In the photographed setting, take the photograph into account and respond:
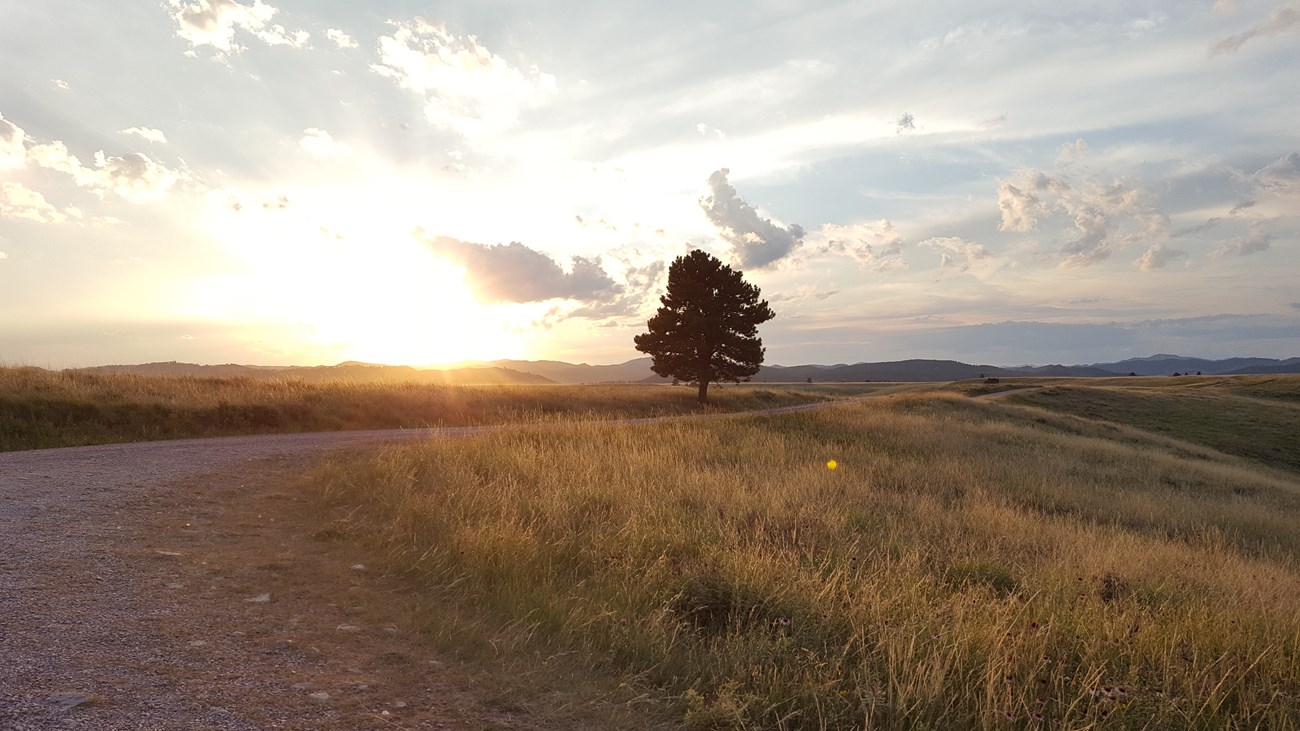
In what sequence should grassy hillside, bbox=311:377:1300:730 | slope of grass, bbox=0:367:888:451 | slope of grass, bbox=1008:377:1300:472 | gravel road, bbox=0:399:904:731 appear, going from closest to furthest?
gravel road, bbox=0:399:904:731 → grassy hillside, bbox=311:377:1300:730 → slope of grass, bbox=0:367:888:451 → slope of grass, bbox=1008:377:1300:472

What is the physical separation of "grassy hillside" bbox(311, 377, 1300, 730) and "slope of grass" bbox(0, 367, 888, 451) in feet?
28.5

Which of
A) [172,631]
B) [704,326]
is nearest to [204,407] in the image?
[172,631]

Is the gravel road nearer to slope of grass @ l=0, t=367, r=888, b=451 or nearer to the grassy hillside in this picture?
the grassy hillside

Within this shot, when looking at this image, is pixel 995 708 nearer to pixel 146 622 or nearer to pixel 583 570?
pixel 583 570

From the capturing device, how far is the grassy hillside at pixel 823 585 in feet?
14.3

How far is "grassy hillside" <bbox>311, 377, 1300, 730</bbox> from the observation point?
435 cm

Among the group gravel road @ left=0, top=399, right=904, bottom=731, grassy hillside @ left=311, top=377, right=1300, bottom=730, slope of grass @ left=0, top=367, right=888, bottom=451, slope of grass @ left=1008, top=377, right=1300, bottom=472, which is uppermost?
slope of grass @ left=0, top=367, right=888, bottom=451

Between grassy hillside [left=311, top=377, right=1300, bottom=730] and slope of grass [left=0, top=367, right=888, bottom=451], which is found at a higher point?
slope of grass [left=0, top=367, right=888, bottom=451]

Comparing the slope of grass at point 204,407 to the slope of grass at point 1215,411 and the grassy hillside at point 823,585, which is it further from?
the slope of grass at point 1215,411

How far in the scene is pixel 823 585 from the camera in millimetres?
6125

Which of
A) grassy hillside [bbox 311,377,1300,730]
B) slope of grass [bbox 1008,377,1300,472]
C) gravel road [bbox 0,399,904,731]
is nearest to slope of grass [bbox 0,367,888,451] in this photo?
gravel road [bbox 0,399,904,731]

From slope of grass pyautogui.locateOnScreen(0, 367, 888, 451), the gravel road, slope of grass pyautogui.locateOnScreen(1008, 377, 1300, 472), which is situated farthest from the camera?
slope of grass pyautogui.locateOnScreen(1008, 377, 1300, 472)

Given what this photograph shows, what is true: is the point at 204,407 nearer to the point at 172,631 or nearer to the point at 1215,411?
the point at 172,631

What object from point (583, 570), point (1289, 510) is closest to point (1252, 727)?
point (583, 570)
